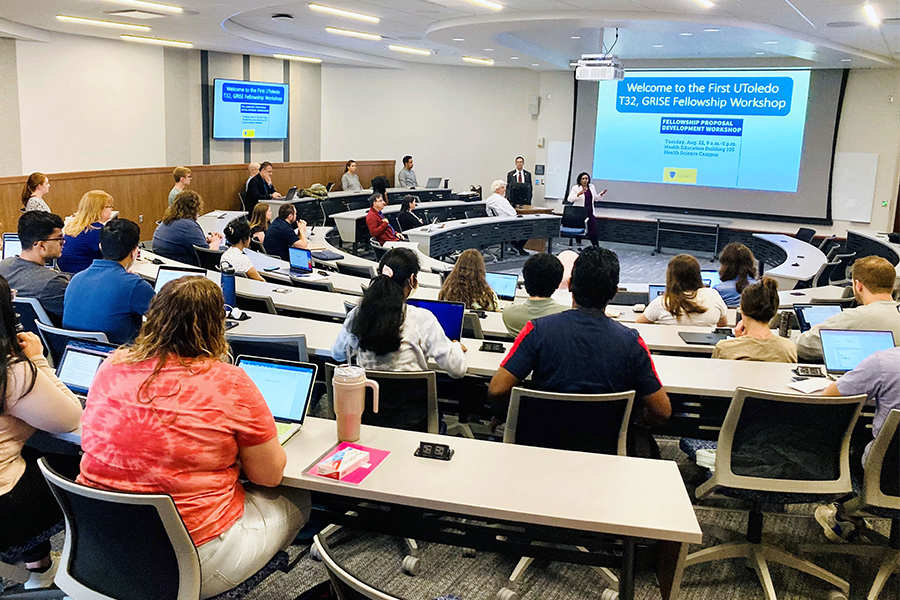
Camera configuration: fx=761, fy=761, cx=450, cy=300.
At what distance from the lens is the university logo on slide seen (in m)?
13.3

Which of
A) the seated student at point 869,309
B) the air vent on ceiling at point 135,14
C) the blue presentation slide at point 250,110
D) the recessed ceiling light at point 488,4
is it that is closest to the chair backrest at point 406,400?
the seated student at point 869,309

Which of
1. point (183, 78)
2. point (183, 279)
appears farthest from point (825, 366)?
point (183, 78)

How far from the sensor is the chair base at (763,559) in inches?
115

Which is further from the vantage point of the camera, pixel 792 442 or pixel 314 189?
pixel 314 189

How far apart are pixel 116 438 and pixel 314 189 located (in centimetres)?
1086

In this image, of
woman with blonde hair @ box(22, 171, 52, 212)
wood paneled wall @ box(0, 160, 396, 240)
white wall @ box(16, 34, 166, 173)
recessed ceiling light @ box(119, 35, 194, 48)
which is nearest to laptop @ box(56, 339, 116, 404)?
woman with blonde hair @ box(22, 171, 52, 212)

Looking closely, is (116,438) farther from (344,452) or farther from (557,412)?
(557,412)

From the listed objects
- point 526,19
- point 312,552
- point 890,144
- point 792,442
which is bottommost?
point 312,552

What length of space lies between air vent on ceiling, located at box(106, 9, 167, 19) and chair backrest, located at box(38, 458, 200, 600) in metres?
7.38

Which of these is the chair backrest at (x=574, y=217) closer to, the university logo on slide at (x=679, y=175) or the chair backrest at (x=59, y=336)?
the university logo on slide at (x=679, y=175)

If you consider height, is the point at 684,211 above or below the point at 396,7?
below

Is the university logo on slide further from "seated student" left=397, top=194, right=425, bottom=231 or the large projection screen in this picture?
"seated student" left=397, top=194, right=425, bottom=231

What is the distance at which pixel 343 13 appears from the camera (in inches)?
332

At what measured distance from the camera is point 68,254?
5414mm
